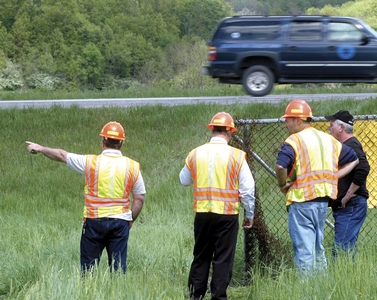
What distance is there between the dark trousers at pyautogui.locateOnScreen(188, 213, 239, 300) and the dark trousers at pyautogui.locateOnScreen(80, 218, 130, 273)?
0.69 metres

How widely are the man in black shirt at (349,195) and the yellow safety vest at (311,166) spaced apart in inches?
26.0

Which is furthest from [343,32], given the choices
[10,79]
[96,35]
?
[96,35]

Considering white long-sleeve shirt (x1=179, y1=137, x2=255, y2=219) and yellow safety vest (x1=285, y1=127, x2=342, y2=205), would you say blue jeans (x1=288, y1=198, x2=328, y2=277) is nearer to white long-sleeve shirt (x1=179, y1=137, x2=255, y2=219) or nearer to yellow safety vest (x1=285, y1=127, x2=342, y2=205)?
yellow safety vest (x1=285, y1=127, x2=342, y2=205)

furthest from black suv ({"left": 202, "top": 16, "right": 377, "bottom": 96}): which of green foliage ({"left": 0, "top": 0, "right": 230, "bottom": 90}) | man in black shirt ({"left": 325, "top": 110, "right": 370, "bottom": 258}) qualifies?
green foliage ({"left": 0, "top": 0, "right": 230, "bottom": 90})

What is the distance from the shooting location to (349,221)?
6684 millimetres

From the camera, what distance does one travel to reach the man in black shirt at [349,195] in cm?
662

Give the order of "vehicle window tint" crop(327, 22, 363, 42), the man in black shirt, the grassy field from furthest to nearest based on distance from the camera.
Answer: "vehicle window tint" crop(327, 22, 363, 42) → the man in black shirt → the grassy field

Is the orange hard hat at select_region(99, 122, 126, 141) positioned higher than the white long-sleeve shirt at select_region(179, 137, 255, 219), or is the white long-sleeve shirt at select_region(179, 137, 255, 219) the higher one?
the orange hard hat at select_region(99, 122, 126, 141)

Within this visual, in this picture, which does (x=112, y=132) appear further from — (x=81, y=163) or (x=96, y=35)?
(x=96, y=35)

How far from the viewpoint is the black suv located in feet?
52.9

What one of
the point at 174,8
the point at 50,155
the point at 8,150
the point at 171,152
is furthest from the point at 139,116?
the point at 174,8

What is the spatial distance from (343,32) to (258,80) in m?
2.29

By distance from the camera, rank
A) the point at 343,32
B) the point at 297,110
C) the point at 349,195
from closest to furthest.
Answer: the point at 297,110
the point at 349,195
the point at 343,32

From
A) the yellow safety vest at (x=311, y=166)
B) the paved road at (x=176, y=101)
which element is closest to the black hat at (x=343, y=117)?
the yellow safety vest at (x=311, y=166)
